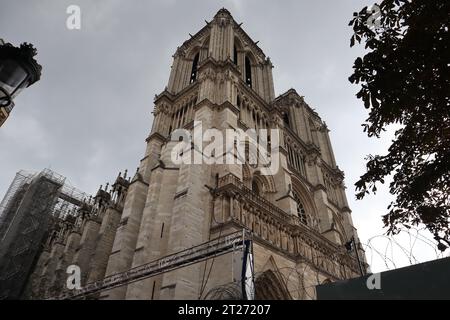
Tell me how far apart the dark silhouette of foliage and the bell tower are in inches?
156

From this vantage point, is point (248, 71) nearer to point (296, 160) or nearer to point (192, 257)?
point (296, 160)

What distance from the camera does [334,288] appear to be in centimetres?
673

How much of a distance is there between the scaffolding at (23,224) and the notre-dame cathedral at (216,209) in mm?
1215

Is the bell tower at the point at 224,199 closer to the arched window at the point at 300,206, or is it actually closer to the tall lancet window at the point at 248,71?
the tall lancet window at the point at 248,71

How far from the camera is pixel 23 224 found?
91.8 ft

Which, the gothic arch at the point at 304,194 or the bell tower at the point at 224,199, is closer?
the bell tower at the point at 224,199

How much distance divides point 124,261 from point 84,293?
10.4ft

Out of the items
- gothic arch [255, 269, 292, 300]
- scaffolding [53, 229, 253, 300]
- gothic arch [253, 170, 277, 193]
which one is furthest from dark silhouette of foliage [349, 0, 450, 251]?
gothic arch [253, 170, 277, 193]

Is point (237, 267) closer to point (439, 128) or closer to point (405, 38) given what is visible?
point (439, 128)

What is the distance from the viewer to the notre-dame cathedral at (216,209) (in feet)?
41.6

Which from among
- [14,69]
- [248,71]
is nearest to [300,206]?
[248,71]

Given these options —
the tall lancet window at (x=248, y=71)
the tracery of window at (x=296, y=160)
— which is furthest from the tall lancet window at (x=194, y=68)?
the tracery of window at (x=296, y=160)

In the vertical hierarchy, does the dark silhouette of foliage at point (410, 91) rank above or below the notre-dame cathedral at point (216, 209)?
A: below

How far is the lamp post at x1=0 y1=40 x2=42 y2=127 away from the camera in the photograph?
3.71 metres
